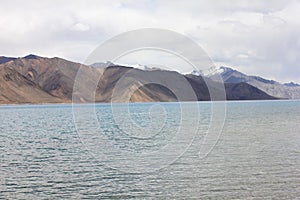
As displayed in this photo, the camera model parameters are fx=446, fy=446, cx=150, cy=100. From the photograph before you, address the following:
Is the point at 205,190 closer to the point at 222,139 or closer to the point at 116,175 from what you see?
the point at 116,175

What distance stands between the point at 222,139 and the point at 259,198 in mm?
33610

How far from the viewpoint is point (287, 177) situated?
108 feet

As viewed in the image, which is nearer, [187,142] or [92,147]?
[92,147]

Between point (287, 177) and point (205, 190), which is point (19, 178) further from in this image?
point (287, 177)

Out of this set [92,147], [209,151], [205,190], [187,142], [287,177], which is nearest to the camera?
[205,190]

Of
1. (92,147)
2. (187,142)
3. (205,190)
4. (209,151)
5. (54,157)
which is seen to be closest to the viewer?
(205,190)

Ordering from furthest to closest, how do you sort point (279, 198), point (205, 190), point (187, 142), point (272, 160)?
point (187, 142)
point (272, 160)
point (205, 190)
point (279, 198)

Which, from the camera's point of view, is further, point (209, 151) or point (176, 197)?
point (209, 151)

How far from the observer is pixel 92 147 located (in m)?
53.3

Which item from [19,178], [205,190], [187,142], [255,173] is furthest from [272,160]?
[19,178]

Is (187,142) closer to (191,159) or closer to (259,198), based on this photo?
(191,159)

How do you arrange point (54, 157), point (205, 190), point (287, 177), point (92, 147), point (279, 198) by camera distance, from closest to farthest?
point (279, 198)
point (205, 190)
point (287, 177)
point (54, 157)
point (92, 147)

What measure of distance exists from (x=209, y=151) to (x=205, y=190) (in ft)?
61.2

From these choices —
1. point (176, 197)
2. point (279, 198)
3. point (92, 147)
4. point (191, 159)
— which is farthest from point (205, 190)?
point (92, 147)
